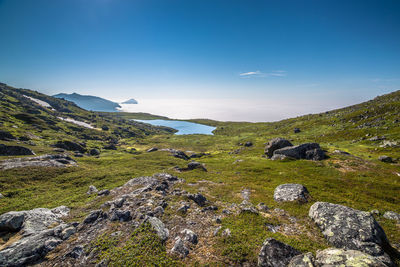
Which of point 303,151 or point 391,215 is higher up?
point 303,151

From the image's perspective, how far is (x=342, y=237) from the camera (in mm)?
14461

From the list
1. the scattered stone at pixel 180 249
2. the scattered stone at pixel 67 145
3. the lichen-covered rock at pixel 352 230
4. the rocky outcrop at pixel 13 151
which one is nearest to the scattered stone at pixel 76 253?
the scattered stone at pixel 180 249

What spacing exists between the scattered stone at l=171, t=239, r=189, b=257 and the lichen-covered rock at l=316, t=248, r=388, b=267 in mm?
11414

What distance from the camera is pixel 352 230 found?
1434cm

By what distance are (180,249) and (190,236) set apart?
78.0 inches

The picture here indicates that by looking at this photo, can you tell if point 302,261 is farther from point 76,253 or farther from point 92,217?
point 92,217

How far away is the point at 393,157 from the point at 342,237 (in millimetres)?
54594

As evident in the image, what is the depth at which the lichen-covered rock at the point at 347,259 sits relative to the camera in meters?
9.54

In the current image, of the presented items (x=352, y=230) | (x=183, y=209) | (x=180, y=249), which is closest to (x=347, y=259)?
(x=352, y=230)

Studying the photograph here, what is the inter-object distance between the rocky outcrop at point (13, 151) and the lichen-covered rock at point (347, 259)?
3182 inches

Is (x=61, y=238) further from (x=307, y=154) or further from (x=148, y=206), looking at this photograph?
(x=307, y=154)

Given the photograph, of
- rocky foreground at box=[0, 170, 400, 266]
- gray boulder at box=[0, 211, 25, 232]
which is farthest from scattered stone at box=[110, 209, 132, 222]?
gray boulder at box=[0, 211, 25, 232]

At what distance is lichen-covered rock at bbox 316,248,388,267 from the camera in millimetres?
9539

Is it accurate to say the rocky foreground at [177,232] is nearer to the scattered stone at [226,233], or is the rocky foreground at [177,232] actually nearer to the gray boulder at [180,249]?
the gray boulder at [180,249]
